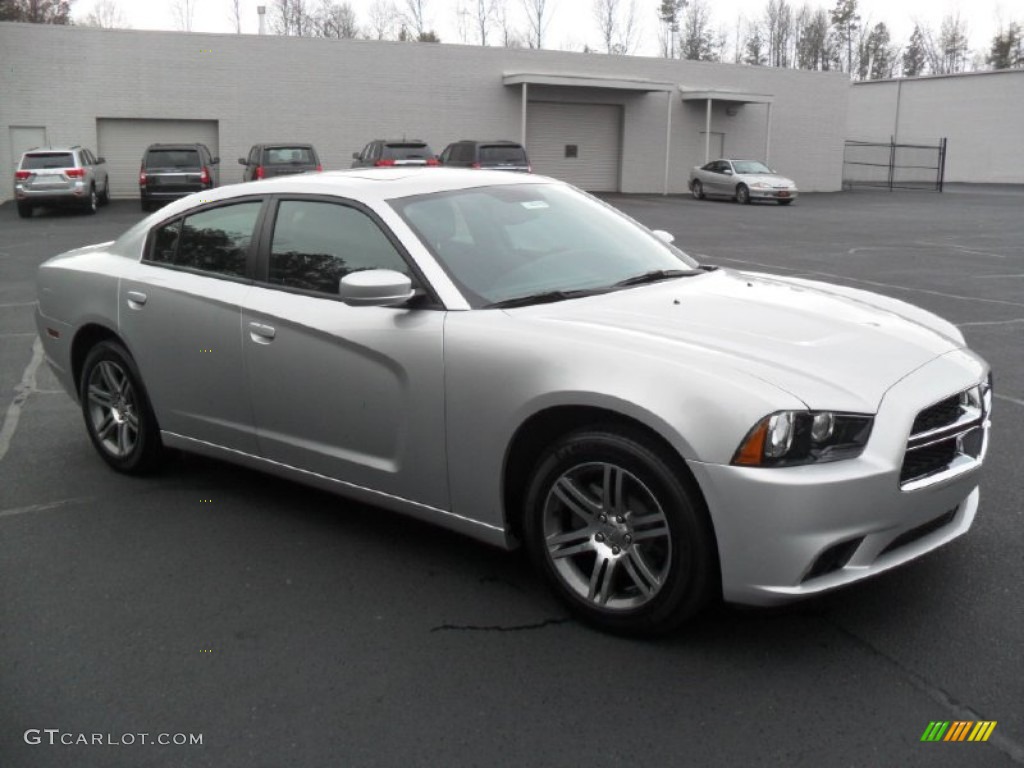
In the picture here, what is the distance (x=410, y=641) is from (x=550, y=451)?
0.82 meters

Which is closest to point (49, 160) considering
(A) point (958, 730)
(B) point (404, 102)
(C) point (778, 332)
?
(B) point (404, 102)

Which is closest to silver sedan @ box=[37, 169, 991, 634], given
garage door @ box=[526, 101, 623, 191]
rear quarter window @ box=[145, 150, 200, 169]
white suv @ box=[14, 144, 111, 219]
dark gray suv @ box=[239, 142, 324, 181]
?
dark gray suv @ box=[239, 142, 324, 181]

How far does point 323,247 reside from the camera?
182 inches

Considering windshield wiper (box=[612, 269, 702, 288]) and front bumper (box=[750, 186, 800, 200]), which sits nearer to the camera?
windshield wiper (box=[612, 269, 702, 288])

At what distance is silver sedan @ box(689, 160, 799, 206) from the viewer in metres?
33.7

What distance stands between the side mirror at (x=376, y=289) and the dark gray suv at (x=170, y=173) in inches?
901

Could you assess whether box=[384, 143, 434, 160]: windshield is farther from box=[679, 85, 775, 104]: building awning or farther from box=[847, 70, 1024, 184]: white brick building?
box=[847, 70, 1024, 184]: white brick building

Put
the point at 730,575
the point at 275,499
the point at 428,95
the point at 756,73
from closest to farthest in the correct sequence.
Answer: the point at 730,575
the point at 275,499
the point at 428,95
the point at 756,73

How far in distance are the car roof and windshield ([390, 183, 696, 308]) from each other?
0.22 feet

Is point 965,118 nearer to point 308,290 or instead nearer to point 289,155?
point 289,155

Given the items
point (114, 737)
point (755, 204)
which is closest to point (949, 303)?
point (114, 737)

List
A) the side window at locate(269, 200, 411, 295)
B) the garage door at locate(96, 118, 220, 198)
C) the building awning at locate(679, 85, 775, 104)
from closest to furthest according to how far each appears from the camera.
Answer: the side window at locate(269, 200, 411, 295)
the garage door at locate(96, 118, 220, 198)
the building awning at locate(679, 85, 775, 104)

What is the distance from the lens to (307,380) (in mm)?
4430

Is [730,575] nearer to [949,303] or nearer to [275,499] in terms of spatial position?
[275,499]
